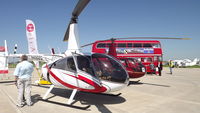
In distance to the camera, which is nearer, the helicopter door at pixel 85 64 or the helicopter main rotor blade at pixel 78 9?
the helicopter main rotor blade at pixel 78 9

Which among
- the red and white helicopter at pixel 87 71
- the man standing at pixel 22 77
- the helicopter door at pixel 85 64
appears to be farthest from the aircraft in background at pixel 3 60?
the helicopter door at pixel 85 64

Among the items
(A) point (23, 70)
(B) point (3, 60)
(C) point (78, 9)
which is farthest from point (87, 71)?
(B) point (3, 60)

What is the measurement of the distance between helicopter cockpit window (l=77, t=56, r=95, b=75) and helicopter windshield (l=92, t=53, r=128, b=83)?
0.61ft

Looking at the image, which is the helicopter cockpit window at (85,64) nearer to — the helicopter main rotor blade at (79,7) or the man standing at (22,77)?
the helicopter main rotor blade at (79,7)

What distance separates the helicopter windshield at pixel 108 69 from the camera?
532cm

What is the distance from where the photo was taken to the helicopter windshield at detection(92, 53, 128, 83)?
5320mm

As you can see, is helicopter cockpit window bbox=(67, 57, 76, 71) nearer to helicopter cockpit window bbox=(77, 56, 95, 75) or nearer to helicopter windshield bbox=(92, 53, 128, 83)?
helicopter cockpit window bbox=(77, 56, 95, 75)

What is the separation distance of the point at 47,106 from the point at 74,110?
3.75ft

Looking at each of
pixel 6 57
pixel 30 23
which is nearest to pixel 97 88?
pixel 6 57

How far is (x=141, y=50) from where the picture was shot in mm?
18281

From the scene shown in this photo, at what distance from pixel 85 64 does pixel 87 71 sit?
1.04ft

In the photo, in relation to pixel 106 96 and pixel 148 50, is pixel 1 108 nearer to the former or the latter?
pixel 106 96

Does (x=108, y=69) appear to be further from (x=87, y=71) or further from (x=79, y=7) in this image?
(x=79, y=7)

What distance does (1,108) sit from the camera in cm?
534
